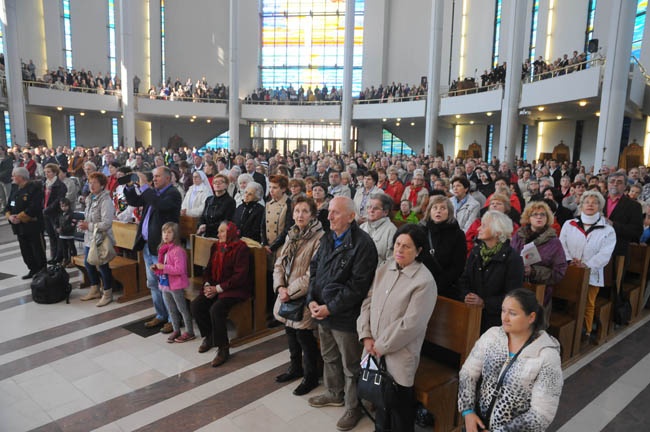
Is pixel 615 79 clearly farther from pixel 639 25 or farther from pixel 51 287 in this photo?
pixel 51 287

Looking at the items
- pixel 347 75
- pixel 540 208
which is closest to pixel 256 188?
pixel 540 208

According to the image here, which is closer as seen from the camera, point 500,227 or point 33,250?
point 500,227

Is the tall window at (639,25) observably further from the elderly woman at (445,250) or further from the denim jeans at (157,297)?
the denim jeans at (157,297)

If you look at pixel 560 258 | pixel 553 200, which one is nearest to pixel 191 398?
pixel 560 258

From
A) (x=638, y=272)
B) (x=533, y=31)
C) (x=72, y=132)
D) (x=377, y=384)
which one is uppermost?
(x=533, y=31)

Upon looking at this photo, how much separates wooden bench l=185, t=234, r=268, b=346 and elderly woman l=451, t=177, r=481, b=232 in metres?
2.23

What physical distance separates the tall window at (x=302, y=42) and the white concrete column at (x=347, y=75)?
→ 6854 millimetres

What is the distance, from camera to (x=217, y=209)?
532 cm

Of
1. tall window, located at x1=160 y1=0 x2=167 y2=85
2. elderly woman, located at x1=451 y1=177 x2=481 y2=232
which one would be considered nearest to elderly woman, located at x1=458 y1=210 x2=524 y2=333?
elderly woman, located at x1=451 y1=177 x2=481 y2=232

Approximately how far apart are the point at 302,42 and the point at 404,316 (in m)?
29.8

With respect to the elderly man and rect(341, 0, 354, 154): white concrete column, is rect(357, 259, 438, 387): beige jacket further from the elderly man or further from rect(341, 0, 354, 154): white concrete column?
rect(341, 0, 354, 154): white concrete column

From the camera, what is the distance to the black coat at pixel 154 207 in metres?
4.98

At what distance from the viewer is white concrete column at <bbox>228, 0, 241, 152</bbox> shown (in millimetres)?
23312

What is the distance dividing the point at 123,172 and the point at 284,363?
10.6 feet
